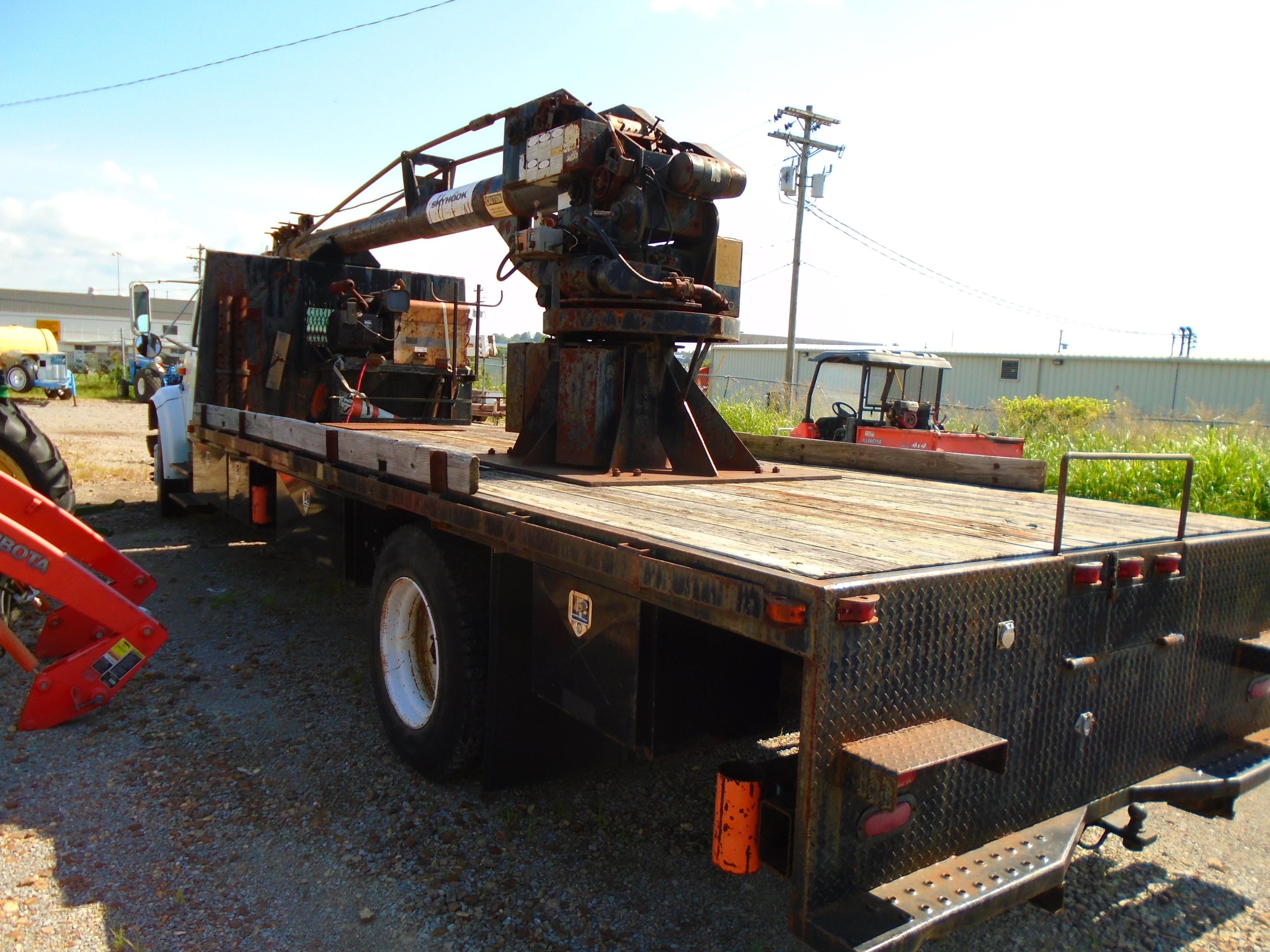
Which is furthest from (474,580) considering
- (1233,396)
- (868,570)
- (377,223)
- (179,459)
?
(1233,396)

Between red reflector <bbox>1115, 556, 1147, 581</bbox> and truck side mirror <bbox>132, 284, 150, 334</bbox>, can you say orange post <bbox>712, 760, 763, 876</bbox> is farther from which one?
truck side mirror <bbox>132, 284, 150, 334</bbox>

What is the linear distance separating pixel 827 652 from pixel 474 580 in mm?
1986

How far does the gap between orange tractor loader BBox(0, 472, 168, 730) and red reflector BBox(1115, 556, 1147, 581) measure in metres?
4.19

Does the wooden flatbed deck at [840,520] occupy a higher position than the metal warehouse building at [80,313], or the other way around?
the metal warehouse building at [80,313]

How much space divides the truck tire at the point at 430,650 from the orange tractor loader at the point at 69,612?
118 centimetres

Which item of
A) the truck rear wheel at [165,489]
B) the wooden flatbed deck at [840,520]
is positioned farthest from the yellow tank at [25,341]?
the wooden flatbed deck at [840,520]

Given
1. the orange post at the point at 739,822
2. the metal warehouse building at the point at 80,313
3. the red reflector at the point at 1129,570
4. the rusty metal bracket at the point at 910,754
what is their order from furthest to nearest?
the metal warehouse building at the point at 80,313
the red reflector at the point at 1129,570
the orange post at the point at 739,822
the rusty metal bracket at the point at 910,754

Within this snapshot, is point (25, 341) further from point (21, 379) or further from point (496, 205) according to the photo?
point (496, 205)

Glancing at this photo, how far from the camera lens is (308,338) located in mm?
8273

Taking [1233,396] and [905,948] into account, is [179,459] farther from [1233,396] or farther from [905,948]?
[1233,396]

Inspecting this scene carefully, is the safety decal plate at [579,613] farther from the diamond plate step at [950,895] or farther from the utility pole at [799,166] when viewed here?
the utility pole at [799,166]

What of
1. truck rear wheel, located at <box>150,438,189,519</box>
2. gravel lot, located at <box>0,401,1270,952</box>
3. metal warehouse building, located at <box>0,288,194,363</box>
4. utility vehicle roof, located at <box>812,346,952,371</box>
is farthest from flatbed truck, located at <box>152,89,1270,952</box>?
metal warehouse building, located at <box>0,288,194,363</box>

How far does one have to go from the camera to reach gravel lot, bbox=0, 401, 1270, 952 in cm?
301

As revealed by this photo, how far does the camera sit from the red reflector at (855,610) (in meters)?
2.10
